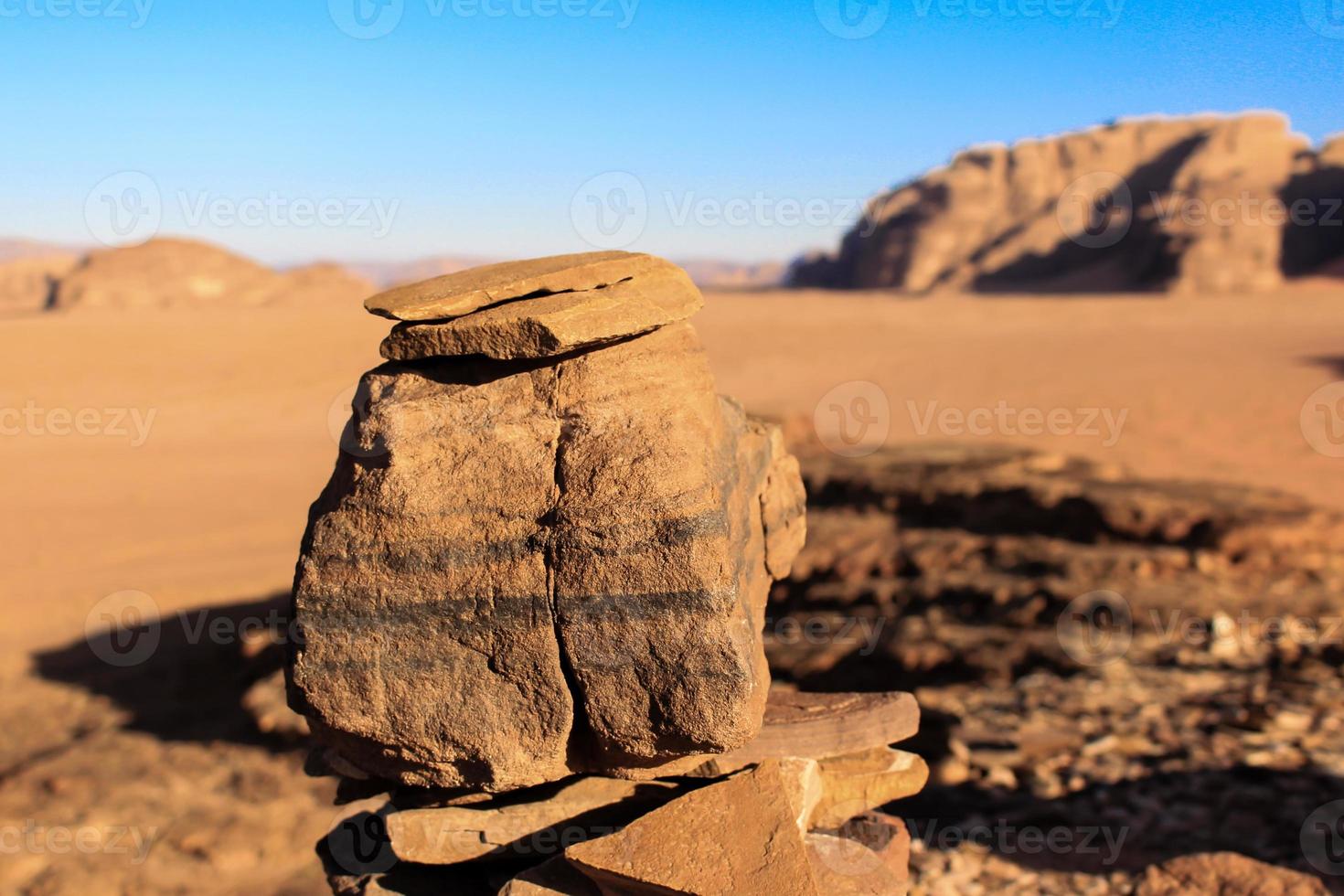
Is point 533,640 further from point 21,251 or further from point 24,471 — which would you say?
point 21,251

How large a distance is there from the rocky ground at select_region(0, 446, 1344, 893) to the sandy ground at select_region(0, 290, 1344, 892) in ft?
1.05

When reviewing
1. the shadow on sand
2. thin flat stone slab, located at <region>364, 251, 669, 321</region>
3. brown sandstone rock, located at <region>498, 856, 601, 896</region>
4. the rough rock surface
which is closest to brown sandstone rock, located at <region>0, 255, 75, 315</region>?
the shadow on sand

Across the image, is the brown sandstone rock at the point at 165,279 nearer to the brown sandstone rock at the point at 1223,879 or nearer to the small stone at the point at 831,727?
the small stone at the point at 831,727

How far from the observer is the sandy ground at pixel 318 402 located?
1359 cm

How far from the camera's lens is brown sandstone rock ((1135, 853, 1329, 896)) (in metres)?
4.83

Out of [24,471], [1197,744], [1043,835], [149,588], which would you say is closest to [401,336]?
[1043,835]

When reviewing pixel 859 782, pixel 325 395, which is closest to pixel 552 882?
pixel 859 782

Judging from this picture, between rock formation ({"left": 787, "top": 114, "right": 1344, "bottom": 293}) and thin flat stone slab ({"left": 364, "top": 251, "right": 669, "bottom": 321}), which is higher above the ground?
rock formation ({"left": 787, "top": 114, "right": 1344, "bottom": 293})

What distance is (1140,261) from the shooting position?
146 ft

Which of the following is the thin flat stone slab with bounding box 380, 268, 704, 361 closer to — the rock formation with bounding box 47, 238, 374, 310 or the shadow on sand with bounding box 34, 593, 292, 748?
the shadow on sand with bounding box 34, 593, 292, 748

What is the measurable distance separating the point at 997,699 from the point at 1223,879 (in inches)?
123

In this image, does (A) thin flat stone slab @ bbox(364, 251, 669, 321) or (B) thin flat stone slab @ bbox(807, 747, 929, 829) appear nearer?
(A) thin flat stone slab @ bbox(364, 251, 669, 321)

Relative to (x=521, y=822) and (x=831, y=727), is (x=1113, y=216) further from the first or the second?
(x=521, y=822)

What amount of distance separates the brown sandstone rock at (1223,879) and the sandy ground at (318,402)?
4.77 m
